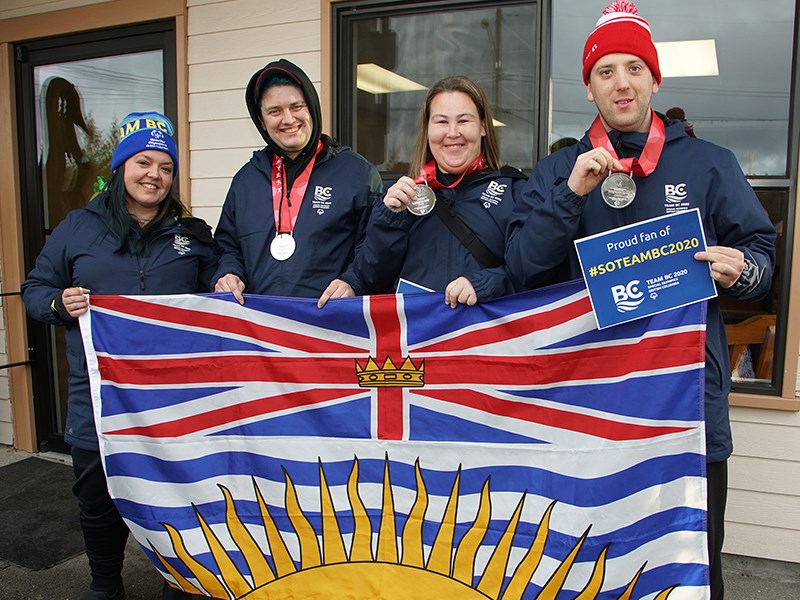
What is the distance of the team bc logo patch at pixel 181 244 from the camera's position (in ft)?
8.31

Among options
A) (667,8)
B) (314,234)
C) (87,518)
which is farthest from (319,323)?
(667,8)

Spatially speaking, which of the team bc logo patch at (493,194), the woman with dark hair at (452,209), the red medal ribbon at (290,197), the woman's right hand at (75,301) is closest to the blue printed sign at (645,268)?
the woman with dark hair at (452,209)

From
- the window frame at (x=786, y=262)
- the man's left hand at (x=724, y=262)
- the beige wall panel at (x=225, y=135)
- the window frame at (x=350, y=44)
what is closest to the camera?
the man's left hand at (x=724, y=262)

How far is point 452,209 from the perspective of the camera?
2.14 m

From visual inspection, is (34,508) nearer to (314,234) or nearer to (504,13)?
(314,234)

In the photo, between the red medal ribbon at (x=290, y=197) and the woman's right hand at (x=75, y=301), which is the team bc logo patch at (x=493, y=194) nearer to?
the red medal ribbon at (x=290, y=197)

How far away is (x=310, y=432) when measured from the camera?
2.24 m

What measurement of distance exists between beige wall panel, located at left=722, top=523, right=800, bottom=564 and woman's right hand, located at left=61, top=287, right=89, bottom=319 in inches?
119

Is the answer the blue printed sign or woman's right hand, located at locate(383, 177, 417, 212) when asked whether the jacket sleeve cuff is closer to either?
woman's right hand, located at locate(383, 177, 417, 212)

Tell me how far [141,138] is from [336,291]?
1007 millimetres

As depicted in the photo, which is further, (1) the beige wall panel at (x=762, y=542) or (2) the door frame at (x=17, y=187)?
(2) the door frame at (x=17, y=187)

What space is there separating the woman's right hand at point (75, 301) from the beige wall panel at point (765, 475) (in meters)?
2.91

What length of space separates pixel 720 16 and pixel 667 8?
238mm

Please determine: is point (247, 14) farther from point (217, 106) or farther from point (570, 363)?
point (570, 363)
